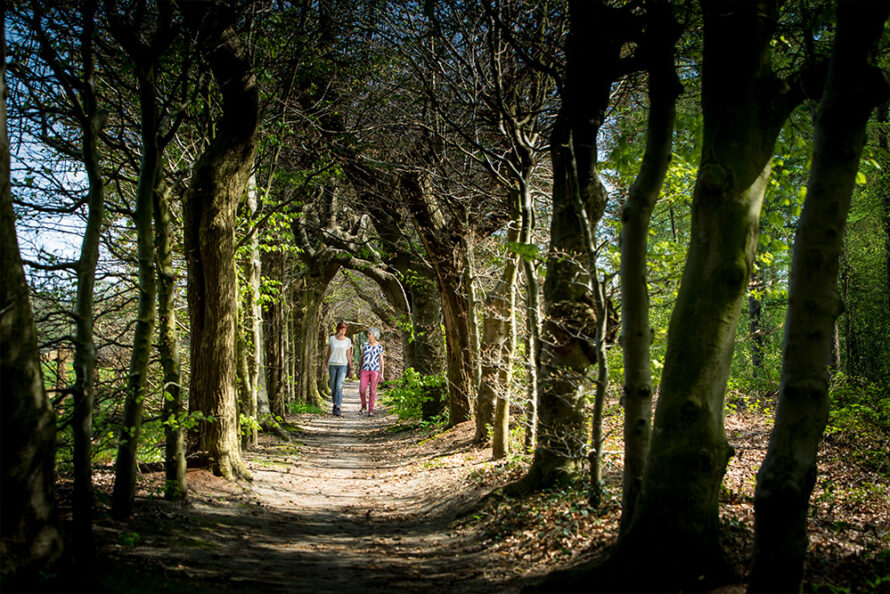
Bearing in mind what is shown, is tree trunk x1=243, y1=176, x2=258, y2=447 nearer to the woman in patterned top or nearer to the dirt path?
the dirt path

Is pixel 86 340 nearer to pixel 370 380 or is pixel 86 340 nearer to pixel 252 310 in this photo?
pixel 252 310

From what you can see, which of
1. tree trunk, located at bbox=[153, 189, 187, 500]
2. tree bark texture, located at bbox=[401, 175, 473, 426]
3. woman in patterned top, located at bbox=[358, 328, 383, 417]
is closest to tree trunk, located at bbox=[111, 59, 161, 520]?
tree trunk, located at bbox=[153, 189, 187, 500]

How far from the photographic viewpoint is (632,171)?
18.7 feet

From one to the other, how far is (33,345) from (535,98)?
6743 millimetres

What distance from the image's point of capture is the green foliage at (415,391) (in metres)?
13.8

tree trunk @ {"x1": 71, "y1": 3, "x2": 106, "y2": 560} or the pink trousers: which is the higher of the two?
tree trunk @ {"x1": 71, "y1": 3, "x2": 106, "y2": 560}

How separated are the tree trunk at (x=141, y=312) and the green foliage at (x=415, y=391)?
8954mm

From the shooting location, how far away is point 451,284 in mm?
11875

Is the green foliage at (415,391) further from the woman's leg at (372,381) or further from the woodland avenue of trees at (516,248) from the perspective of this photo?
the woman's leg at (372,381)

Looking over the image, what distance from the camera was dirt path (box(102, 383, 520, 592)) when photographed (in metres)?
4.21

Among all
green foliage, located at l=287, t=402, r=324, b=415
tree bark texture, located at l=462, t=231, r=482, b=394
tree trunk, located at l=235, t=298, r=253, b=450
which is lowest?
green foliage, located at l=287, t=402, r=324, b=415

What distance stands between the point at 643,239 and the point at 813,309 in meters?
1.47

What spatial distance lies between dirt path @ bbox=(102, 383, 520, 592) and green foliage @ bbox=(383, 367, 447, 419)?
10.9ft

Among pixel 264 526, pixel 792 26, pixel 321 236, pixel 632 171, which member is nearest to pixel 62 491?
pixel 264 526
